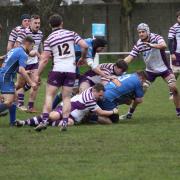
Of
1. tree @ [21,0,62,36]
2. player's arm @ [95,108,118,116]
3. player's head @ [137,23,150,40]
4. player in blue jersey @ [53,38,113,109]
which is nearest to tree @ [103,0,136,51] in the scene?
tree @ [21,0,62,36]

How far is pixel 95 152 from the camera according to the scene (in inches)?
391

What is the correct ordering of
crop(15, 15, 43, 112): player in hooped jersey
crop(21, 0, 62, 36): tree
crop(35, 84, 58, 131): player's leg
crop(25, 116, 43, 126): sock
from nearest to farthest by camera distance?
crop(35, 84, 58, 131): player's leg, crop(25, 116, 43, 126): sock, crop(15, 15, 43, 112): player in hooped jersey, crop(21, 0, 62, 36): tree

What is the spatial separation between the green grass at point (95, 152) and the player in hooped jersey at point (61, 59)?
1.49ft

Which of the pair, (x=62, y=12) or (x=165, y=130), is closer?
(x=165, y=130)

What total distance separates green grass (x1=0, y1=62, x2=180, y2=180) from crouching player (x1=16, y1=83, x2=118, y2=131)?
263 mm

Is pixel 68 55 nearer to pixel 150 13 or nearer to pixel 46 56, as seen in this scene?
pixel 46 56

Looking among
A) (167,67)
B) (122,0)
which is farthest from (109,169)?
(122,0)

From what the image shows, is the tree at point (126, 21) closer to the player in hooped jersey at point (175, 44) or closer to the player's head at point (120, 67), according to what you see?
the player in hooped jersey at point (175, 44)

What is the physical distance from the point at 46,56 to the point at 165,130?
2325 mm

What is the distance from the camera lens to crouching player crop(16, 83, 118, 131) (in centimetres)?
1277

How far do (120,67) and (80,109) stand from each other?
1.27m

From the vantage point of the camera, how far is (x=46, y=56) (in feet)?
40.1

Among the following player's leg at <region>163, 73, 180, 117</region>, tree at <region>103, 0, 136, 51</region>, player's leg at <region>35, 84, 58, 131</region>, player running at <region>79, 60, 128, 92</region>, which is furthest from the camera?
tree at <region>103, 0, 136, 51</region>

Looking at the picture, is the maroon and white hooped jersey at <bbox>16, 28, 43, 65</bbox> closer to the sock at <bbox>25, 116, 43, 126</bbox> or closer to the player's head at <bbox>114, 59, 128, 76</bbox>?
the player's head at <bbox>114, 59, 128, 76</bbox>
